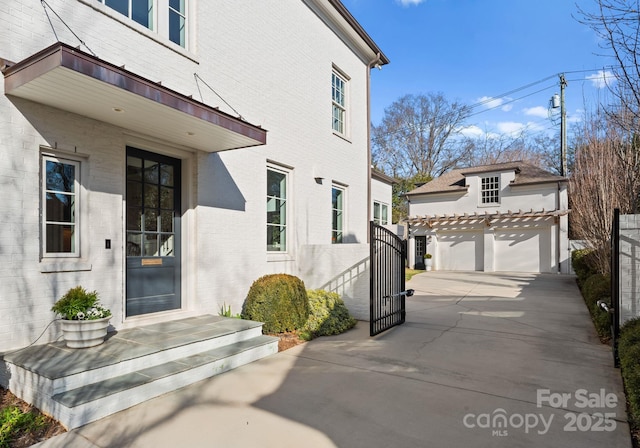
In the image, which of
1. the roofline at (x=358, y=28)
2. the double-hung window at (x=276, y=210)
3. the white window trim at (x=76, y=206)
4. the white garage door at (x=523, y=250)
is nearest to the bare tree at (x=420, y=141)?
the white garage door at (x=523, y=250)

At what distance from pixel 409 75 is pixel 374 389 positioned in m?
23.1

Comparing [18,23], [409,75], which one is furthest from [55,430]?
[409,75]

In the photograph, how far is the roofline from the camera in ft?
30.4

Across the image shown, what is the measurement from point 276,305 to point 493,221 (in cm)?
1730

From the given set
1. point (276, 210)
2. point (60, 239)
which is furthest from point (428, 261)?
point (60, 239)

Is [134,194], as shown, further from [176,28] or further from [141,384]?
[141,384]

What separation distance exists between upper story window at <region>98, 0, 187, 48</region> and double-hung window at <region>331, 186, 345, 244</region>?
5.26 meters

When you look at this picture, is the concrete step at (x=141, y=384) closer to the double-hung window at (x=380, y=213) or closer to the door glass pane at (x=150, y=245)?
the door glass pane at (x=150, y=245)

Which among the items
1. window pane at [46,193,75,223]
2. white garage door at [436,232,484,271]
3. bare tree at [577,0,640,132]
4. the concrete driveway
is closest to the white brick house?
window pane at [46,193,75,223]

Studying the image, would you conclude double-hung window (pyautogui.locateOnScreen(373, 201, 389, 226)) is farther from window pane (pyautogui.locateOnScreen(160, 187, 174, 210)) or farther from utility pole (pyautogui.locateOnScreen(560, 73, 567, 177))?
utility pole (pyautogui.locateOnScreen(560, 73, 567, 177))

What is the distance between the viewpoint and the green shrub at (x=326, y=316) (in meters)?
6.27

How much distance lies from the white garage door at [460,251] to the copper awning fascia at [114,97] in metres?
18.3

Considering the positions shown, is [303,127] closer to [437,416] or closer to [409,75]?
[437,416]

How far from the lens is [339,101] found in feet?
34.2
